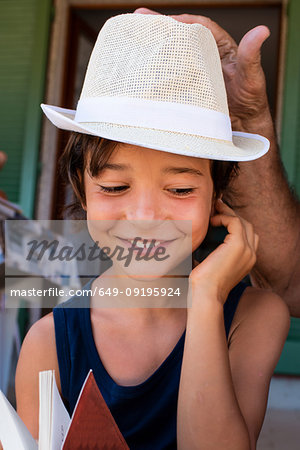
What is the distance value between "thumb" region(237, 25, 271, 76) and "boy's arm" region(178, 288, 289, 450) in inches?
25.6

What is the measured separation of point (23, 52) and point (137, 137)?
3.65 meters

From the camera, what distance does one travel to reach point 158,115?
1.08 m

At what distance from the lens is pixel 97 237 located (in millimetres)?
1207

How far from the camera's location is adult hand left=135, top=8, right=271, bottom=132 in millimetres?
1286

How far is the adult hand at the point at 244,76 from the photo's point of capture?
1.29 meters

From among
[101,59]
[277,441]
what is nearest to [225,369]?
[101,59]

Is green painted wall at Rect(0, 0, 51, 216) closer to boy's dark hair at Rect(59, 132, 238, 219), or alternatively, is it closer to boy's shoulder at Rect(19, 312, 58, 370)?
boy's dark hair at Rect(59, 132, 238, 219)

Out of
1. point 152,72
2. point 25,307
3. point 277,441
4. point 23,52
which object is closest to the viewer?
point 152,72

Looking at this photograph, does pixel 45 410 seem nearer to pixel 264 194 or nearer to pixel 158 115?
pixel 158 115

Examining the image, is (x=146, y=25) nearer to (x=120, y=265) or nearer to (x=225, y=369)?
(x=120, y=265)

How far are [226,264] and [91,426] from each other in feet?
1.72

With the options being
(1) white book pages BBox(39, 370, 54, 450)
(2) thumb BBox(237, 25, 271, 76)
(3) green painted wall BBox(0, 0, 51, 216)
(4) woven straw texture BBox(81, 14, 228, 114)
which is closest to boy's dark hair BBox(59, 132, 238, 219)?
(4) woven straw texture BBox(81, 14, 228, 114)

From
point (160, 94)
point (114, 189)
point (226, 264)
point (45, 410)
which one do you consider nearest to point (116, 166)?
point (114, 189)

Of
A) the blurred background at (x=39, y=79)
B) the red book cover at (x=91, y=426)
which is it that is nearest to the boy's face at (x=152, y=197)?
the red book cover at (x=91, y=426)
